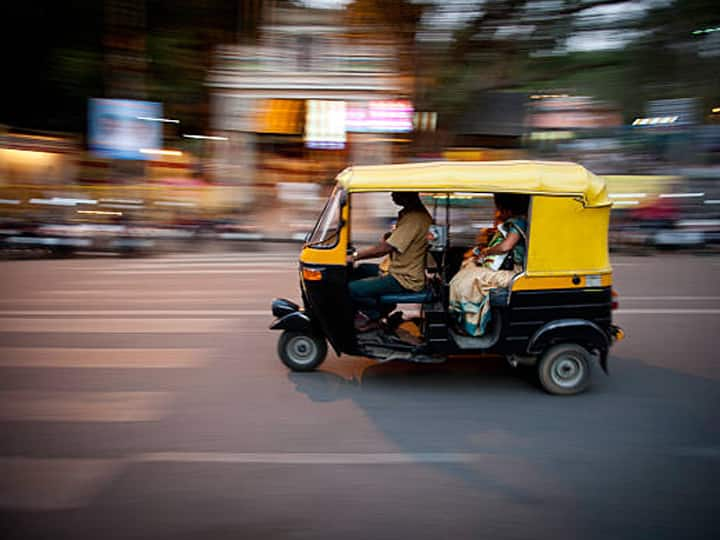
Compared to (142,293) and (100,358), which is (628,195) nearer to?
(142,293)

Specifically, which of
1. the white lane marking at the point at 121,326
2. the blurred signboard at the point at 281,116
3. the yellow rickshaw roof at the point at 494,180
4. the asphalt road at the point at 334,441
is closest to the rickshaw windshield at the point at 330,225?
the yellow rickshaw roof at the point at 494,180

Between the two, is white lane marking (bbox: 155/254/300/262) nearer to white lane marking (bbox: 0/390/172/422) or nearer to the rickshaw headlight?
white lane marking (bbox: 0/390/172/422)

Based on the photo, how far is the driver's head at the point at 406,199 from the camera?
17.5ft

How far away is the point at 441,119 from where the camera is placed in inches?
590

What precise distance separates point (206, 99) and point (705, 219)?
16378 millimetres

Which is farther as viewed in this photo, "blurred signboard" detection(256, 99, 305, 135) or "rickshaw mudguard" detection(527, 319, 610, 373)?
"blurred signboard" detection(256, 99, 305, 135)

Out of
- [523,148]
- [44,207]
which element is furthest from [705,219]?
[44,207]

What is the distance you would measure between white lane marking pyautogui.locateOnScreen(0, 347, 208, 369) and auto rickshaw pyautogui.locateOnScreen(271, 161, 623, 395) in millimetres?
1712

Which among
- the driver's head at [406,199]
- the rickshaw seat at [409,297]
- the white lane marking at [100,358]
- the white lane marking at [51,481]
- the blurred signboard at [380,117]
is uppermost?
the blurred signboard at [380,117]

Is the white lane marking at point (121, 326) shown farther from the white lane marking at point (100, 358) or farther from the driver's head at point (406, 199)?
the driver's head at point (406, 199)

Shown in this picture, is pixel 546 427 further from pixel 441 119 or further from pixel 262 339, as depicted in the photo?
pixel 441 119

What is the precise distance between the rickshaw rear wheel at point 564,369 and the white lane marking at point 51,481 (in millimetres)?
3266

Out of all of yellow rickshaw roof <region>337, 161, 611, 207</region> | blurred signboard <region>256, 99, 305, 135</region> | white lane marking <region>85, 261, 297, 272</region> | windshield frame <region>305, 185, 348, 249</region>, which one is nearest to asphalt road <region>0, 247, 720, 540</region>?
windshield frame <region>305, 185, 348, 249</region>

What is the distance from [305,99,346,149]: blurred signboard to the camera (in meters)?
22.8
